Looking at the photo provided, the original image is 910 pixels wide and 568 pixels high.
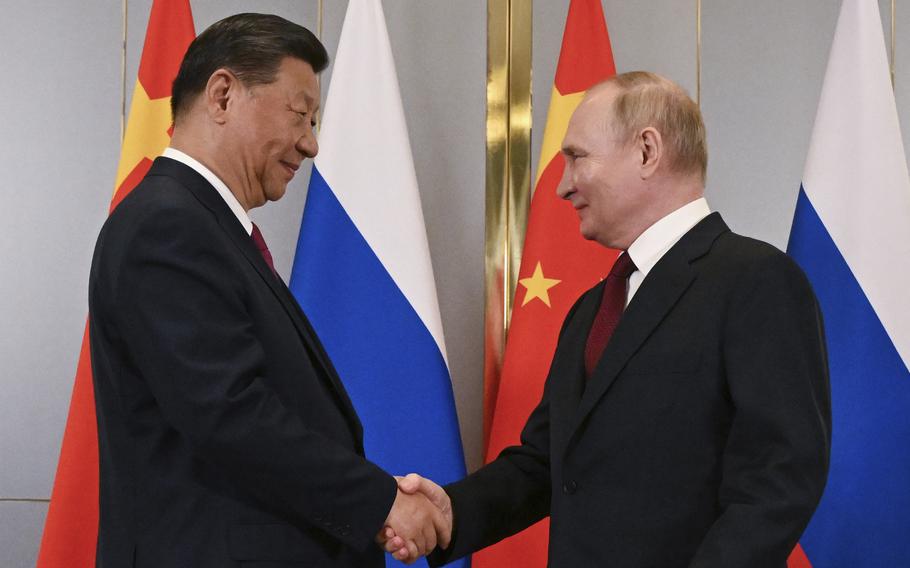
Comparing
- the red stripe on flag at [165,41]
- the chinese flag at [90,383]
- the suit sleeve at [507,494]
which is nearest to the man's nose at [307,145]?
the suit sleeve at [507,494]

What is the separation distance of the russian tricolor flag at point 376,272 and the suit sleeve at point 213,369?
3.77 feet

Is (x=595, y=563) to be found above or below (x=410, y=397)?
below

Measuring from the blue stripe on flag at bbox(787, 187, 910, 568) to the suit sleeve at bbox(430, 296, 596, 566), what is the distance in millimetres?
912

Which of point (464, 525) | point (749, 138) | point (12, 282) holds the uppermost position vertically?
point (749, 138)

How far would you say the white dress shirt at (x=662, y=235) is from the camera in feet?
5.68

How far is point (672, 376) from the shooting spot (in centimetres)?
156

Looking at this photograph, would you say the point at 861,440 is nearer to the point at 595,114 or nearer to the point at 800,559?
the point at 800,559

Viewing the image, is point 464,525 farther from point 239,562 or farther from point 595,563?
point 239,562

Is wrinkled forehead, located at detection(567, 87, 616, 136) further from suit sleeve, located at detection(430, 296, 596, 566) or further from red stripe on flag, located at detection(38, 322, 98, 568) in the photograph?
red stripe on flag, located at detection(38, 322, 98, 568)

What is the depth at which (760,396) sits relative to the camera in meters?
1.45

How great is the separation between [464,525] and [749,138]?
5.85 feet

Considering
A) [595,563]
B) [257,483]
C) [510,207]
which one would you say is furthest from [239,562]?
[510,207]

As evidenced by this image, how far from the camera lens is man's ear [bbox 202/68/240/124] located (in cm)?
172

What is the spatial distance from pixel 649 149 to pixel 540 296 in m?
1.11
